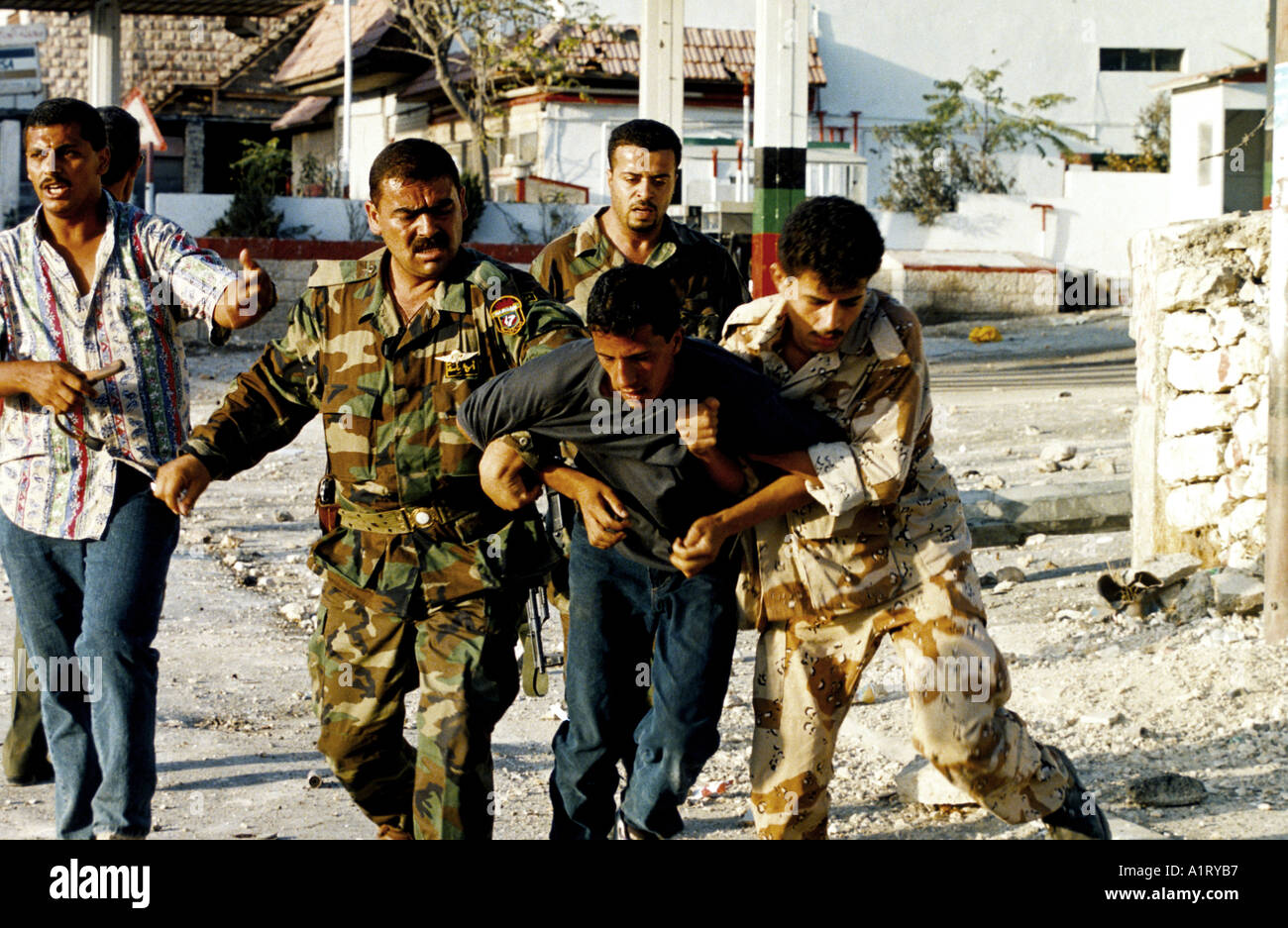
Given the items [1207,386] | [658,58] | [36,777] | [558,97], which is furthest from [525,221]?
[36,777]

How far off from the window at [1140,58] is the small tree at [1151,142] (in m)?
1.47

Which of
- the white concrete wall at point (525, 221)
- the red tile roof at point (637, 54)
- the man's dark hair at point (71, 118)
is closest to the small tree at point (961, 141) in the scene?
the red tile roof at point (637, 54)

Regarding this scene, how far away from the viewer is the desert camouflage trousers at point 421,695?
3.85 meters

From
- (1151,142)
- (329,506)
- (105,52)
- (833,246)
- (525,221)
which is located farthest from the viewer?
(1151,142)

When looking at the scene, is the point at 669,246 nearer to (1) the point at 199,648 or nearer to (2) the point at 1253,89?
(1) the point at 199,648

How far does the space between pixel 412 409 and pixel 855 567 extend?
3.62 feet

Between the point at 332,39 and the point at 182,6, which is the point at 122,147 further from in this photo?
the point at 332,39

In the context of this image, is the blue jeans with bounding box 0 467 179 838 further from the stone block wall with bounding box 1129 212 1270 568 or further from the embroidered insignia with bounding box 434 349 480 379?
the stone block wall with bounding box 1129 212 1270 568

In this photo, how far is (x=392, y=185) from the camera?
Answer: 13.0 feet

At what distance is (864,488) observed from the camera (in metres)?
3.69

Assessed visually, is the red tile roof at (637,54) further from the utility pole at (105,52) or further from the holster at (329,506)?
the holster at (329,506)

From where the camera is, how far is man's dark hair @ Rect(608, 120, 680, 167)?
5.24 m

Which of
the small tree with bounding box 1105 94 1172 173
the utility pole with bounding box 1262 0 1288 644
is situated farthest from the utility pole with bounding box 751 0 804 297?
the small tree with bounding box 1105 94 1172 173

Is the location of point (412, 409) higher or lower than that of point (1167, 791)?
higher
